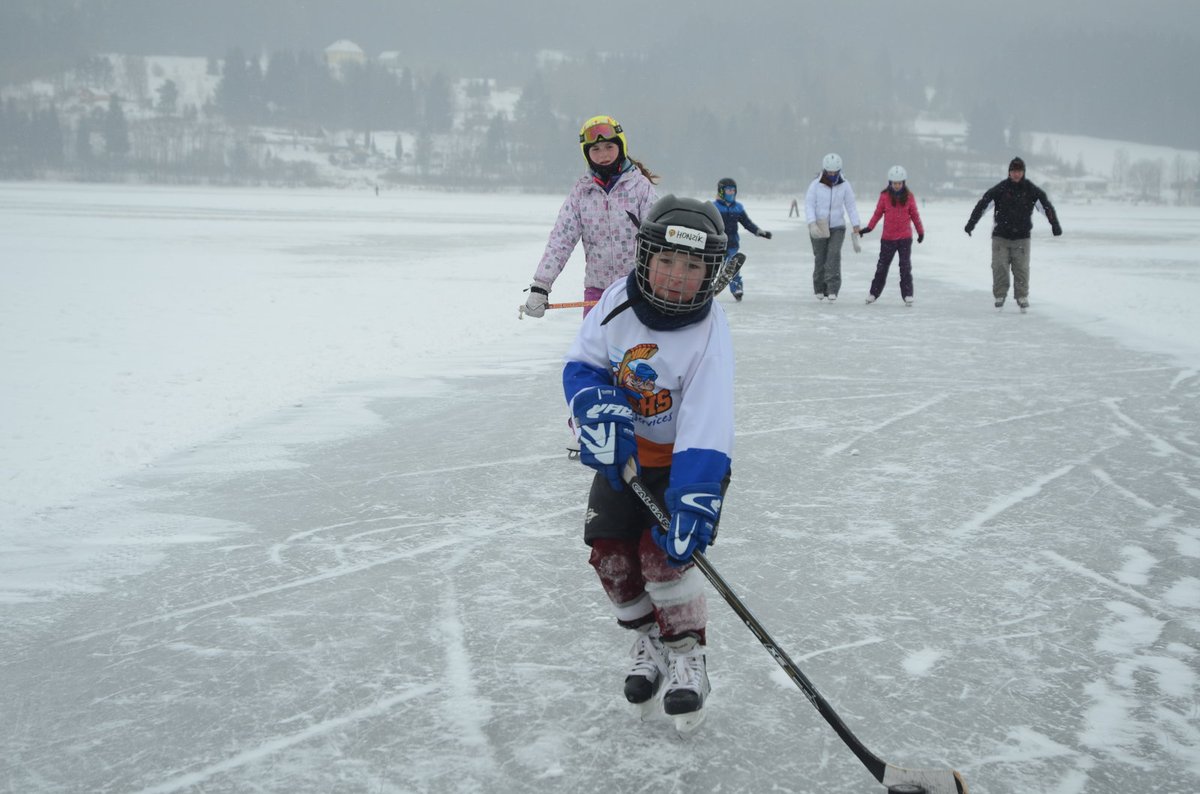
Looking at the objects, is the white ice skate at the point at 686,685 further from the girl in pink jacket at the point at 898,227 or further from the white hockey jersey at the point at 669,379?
the girl in pink jacket at the point at 898,227

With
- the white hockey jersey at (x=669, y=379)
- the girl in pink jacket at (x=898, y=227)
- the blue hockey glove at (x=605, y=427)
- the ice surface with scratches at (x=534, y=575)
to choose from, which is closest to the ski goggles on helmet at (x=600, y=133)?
the ice surface with scratches at (x=534, y=575)

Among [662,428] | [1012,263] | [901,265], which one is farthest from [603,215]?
[901,265]

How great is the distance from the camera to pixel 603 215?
594 centimetres

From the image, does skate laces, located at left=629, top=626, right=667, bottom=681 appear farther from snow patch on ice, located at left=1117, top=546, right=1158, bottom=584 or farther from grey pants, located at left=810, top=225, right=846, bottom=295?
grey pants, located at left=810, top=225, right=846, bottom=295

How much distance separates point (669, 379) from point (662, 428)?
162 millimetres

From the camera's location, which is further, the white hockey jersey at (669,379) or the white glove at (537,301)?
the white glove at (537,301)

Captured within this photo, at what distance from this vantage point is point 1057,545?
4617mm

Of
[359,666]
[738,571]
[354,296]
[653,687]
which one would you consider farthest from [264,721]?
[354,296]

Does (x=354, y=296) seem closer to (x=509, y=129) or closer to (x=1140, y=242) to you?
(x=1140, y=242)

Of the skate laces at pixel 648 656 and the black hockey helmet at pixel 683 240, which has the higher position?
the black hockey helmet at pixel 683 240

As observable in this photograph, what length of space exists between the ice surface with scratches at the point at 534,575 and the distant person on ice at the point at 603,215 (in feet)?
3.40

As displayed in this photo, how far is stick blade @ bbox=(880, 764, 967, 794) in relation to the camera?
104 inches

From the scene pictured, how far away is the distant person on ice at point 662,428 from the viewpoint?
110 inches

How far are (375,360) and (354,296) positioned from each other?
530 cm
